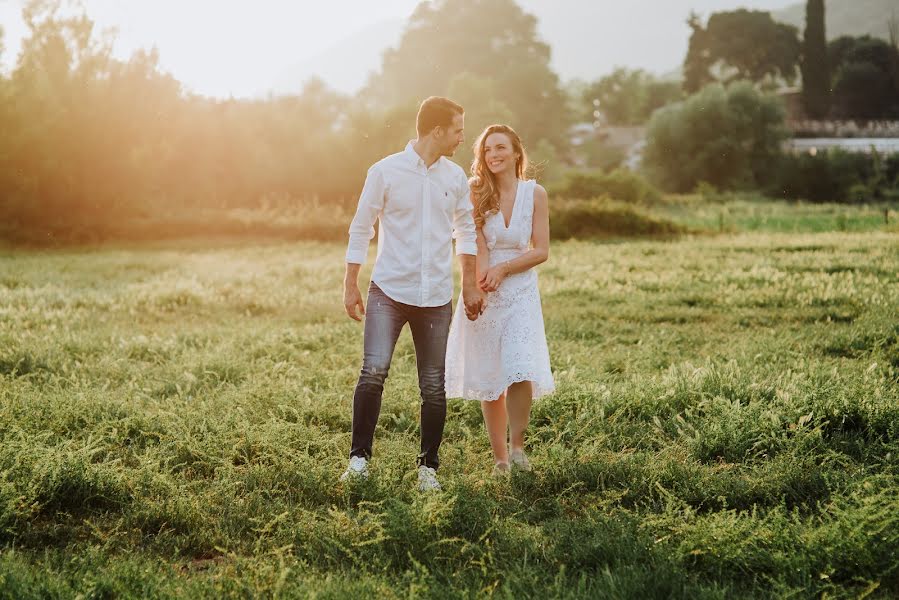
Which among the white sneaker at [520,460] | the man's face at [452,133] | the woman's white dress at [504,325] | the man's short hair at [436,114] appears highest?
the man's short hair at [436,114]

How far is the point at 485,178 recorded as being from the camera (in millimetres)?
5512

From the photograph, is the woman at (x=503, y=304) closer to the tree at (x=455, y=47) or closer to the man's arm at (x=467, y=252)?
the man's arm at (x=467, y=252)

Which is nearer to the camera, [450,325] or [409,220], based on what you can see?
[409,220]

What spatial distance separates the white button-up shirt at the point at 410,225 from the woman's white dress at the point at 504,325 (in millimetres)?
406

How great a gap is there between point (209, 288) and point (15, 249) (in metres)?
15.4

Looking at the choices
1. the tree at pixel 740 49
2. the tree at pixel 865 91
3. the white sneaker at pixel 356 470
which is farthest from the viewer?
the tree at pixel 740 49

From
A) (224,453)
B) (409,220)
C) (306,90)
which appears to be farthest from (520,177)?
(306,90)

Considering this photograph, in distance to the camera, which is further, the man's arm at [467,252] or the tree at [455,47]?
A: the tree at [455,47]

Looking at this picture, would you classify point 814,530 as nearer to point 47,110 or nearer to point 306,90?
point 47,110

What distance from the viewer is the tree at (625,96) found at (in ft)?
344

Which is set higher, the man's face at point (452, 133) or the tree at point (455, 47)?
the tree at point (455, 47)

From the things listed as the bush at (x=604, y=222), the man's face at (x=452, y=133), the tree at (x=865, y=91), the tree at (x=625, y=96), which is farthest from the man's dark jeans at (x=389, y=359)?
the tree at (x=625, y=96)

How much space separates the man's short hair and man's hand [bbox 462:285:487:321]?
1028mm

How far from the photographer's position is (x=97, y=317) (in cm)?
1198
